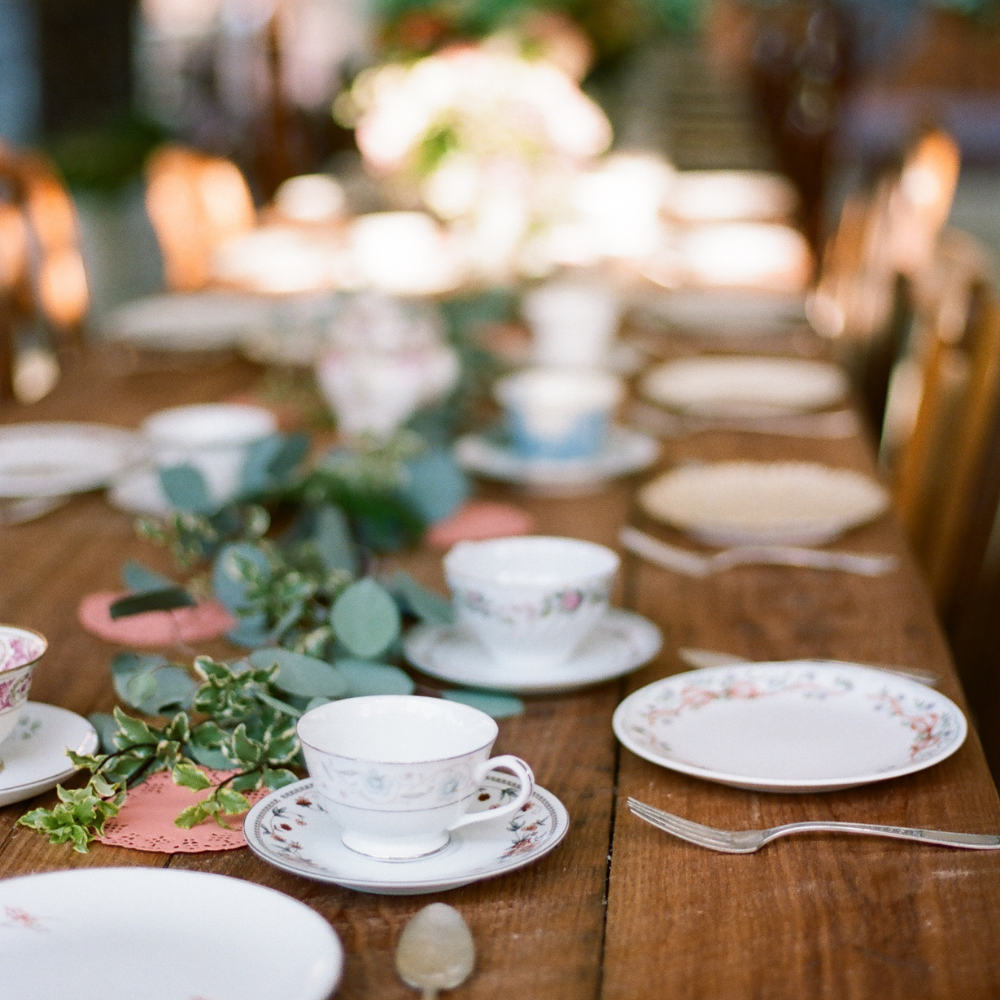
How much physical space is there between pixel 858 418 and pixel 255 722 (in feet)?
3.90

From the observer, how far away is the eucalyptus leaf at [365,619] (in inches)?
35.7

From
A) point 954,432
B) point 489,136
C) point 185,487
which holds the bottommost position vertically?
point 954,432

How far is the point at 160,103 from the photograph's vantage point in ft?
36.5

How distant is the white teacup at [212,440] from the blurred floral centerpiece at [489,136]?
1.06 meters

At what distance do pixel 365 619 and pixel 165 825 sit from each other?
0.68 feet

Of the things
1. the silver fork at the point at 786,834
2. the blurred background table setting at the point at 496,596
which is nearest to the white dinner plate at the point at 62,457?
the blurred background table setting at the point at 496,596

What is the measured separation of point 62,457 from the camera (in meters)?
1.56

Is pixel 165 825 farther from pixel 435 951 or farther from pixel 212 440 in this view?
pixel 212 440

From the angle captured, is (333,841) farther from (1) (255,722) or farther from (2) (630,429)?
(2) (630,429)

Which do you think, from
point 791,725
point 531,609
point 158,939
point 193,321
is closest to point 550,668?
point 531,609

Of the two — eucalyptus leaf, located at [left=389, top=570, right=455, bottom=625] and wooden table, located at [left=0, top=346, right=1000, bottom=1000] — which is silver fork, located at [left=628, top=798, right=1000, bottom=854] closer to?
wooden table, located at [left=0, top=346, right=1000, bottom=1000]

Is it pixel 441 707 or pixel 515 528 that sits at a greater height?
pixel 441 707

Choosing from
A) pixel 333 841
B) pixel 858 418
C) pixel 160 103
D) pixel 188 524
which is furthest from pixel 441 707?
pixel 160 103

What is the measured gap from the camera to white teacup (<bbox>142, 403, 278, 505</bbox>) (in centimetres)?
131
